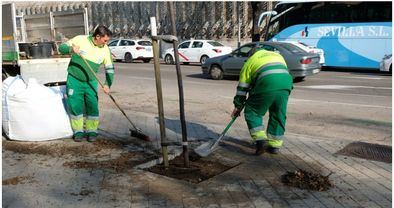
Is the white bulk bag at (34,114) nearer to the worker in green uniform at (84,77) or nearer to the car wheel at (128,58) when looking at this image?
the worker in green uniform at (84,77)

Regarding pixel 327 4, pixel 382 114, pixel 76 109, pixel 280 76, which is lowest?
pixel 382 114

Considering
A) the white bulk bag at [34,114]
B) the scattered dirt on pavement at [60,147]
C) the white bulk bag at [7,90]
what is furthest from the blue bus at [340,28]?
the white bulk bag at [7,90]

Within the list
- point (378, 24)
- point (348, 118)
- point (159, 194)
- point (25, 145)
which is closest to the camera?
point (159, 194)

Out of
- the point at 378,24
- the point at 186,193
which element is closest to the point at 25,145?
the point at 186,193

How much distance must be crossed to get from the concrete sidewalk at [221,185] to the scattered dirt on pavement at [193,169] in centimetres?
10

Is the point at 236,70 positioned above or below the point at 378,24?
below

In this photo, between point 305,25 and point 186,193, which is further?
point 305,25

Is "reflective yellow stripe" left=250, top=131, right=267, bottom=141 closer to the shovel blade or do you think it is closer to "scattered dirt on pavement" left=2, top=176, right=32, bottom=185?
the shovel blade

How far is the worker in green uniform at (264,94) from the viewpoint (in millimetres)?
5172

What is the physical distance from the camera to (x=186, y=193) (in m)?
4.07

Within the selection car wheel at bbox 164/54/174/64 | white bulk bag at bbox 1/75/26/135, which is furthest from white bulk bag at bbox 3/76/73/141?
car wheel at bbox 164/54/174/64

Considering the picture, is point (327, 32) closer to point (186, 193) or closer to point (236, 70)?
point (236, 70)

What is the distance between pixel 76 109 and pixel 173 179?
212cm

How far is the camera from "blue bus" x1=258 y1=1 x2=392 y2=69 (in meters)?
17.8
